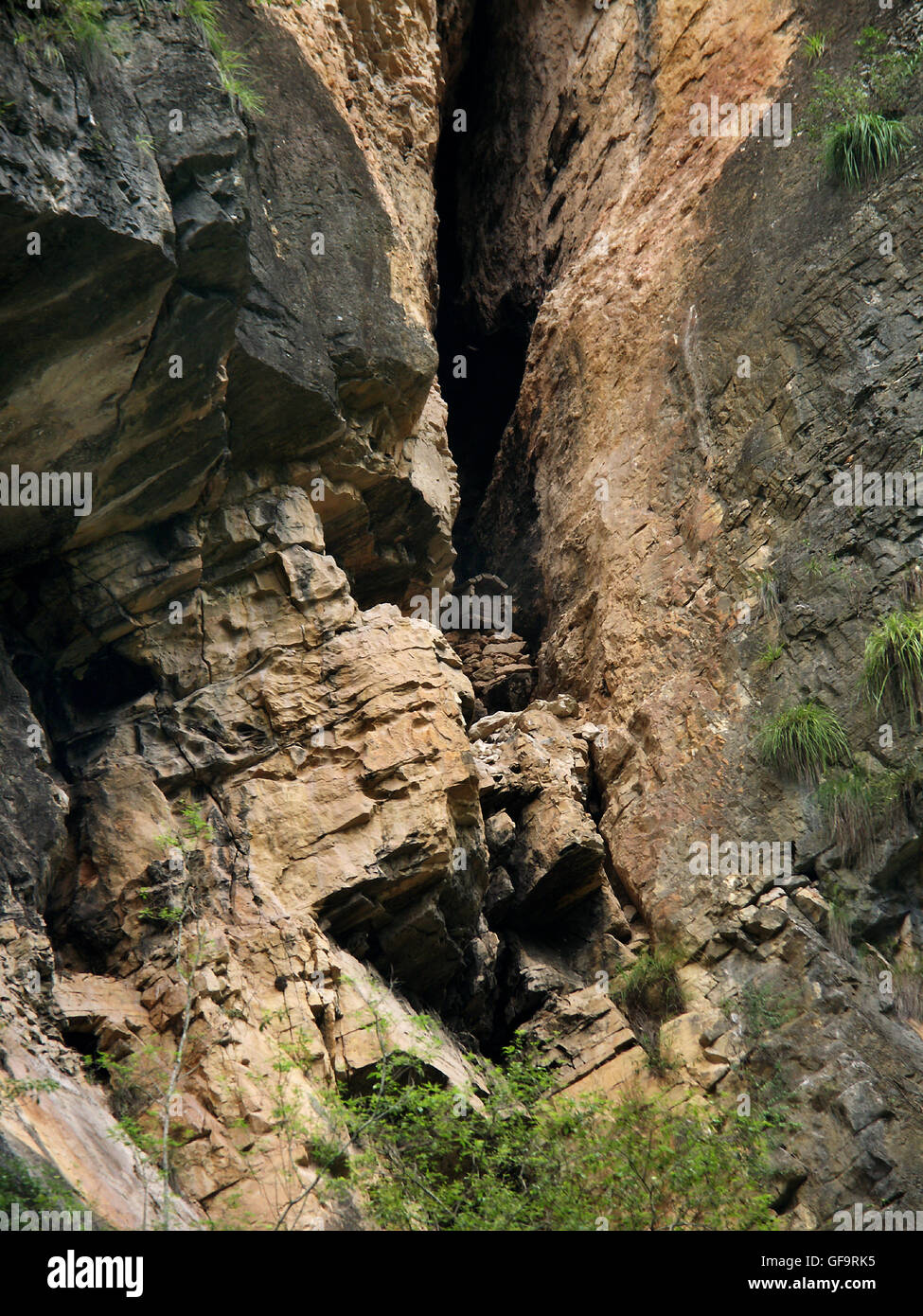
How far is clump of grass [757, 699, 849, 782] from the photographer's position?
12.0 m

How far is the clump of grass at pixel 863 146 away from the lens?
13.5m

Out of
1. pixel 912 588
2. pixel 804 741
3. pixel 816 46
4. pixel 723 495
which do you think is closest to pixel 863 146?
pixel 816 46

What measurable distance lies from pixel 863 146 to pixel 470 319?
322 inches

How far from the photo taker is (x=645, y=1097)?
1111 centimetres

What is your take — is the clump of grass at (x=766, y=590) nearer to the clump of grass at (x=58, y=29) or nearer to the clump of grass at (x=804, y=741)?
the clump of grass at (x=804, y=741)

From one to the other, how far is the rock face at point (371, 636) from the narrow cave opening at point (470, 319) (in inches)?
151

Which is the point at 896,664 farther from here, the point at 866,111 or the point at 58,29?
the point at 58,29

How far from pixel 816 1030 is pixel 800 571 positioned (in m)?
4.90

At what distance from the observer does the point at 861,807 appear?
38.3 feet

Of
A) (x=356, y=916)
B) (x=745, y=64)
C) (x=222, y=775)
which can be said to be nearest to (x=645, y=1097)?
(x=356, y=916)

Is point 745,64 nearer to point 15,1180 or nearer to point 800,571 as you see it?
point 800,571

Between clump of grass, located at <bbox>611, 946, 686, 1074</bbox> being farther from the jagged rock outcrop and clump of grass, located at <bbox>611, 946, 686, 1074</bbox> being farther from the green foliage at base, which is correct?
the green foliage at base

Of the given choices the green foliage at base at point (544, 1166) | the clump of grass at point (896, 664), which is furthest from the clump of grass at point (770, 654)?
the green foliage at base at point (544, 1166)

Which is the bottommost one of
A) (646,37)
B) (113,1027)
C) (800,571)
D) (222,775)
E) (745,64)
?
(113,1027)
